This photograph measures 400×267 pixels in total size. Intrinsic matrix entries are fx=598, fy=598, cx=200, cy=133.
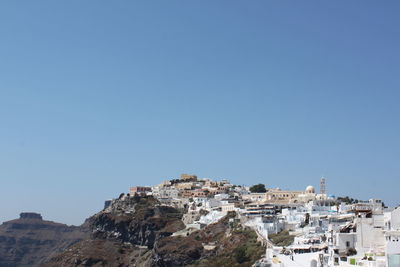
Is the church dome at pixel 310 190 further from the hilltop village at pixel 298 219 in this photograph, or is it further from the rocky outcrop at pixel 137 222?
the rocky outcrop at pixel 137 222

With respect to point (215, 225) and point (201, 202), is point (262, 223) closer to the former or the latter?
point (215, 225)

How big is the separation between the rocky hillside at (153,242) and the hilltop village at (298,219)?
2.47m

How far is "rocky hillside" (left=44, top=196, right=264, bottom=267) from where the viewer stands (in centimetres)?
7506

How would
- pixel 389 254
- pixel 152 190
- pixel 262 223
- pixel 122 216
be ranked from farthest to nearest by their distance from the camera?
pixel 152 190, pixel 122 216, pixel 262 223, pixel 389 254

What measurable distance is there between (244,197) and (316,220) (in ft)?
171

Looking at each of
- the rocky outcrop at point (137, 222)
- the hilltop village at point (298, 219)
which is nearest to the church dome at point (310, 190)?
the hilltop village at point (298, 219)

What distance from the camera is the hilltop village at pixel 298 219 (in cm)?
3722

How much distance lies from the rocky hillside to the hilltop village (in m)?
2.47

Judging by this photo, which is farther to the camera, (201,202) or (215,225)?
(201,202)

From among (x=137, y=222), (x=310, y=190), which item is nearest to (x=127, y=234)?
(x=137, y=222)

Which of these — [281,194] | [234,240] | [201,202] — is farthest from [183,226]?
[234,240]

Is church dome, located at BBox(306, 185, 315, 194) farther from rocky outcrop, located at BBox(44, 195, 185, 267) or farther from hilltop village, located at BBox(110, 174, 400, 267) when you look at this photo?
rocky outcrop, located at BBox(44, 195, 185, 267)

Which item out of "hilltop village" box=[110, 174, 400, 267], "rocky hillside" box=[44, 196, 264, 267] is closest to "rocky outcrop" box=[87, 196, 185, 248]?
"rocky hillside" box=[44, 196, 264, 267]

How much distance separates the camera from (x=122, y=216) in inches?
4806
